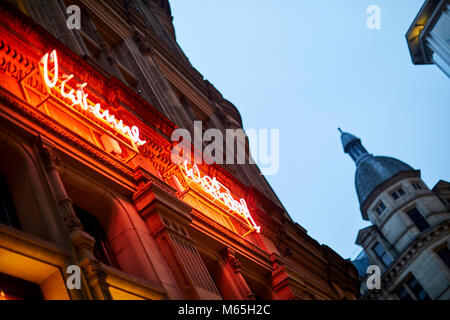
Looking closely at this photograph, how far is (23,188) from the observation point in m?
11.1

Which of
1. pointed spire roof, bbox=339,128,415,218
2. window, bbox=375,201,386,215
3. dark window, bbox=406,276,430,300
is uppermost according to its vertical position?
pointed spire roof, bbox=339,128,415,218

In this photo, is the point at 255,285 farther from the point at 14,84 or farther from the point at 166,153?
the point at 14,84

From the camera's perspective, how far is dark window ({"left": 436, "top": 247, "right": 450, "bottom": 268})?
6178cm

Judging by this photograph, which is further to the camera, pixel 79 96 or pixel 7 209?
pixel 79 96

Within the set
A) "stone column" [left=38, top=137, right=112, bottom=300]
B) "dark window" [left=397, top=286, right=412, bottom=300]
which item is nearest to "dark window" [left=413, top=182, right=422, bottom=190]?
"dark window" [left=397, top=286, right=412, bottom=300]

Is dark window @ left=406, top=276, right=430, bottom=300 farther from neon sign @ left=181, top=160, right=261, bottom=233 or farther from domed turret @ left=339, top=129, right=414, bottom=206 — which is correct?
neon sign @ left=181, top=160, right=261, bottom=233

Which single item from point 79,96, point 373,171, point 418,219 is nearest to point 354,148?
point 373,171

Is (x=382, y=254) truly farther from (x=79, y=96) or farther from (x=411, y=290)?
(x=79, y=96)

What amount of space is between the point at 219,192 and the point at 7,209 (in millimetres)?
9260

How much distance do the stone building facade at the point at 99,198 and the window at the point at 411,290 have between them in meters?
45.2

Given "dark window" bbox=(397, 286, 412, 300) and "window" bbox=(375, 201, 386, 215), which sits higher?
"window" bbox=(375, 201, 386, 215)

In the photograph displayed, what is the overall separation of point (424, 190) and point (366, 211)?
392 inches

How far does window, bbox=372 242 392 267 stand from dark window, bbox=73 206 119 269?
6298cm

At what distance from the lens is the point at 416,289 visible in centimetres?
6384
